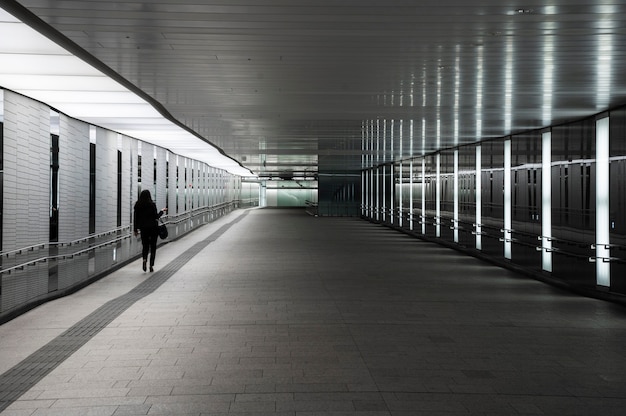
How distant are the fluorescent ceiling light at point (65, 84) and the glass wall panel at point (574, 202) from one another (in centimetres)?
743

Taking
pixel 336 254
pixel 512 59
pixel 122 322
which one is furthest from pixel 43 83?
pixel 336 254

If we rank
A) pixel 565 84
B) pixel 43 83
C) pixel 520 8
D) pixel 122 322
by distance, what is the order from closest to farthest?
pixel 520 8 < pixel 122 322 < pixel 565 84 < pixel 43 83

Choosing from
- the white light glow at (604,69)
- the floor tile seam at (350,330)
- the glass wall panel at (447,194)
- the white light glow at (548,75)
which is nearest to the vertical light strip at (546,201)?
the white light glow at (548,75)

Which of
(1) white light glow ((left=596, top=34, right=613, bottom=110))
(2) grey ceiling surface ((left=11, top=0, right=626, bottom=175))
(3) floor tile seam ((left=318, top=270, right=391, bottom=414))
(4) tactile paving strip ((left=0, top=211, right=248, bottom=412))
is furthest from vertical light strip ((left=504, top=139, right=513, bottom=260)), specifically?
(4) tactile paving strip ((left=0, top=211, right=248, bottom=412))

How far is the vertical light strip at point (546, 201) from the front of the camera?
12.7 meters

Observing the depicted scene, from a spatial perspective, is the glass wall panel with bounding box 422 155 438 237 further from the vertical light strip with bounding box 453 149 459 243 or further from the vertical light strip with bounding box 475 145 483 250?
the vertical light strip with bounding box 475 145 483 250

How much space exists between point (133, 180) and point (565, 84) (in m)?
15.2

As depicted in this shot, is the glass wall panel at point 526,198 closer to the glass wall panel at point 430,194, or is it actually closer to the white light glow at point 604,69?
the white light glow at point 604,69

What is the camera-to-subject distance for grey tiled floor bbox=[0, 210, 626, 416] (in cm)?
459

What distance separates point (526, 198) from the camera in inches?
540

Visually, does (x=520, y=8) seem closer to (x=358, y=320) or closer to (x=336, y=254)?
(x=358, y=320)

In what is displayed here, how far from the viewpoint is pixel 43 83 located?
918cm

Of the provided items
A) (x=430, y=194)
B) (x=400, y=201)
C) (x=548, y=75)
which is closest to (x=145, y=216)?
(x=548, y=75)

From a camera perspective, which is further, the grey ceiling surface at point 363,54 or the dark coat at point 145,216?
A: the dark coat at point 145,216
